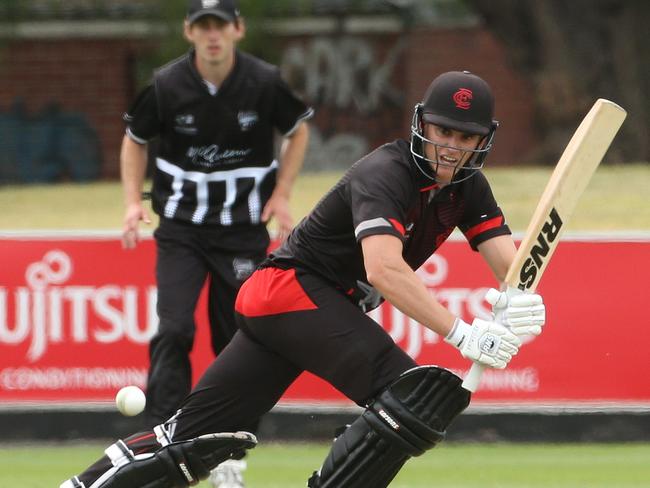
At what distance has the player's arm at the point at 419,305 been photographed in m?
4.32

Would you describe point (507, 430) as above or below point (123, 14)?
above

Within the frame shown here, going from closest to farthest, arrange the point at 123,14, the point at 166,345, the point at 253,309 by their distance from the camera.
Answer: the point at 253,309 < the point at 166,345 < the point at 123,14

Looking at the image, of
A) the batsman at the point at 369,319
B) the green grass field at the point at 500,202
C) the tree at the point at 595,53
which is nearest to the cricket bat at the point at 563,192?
the batsman at the point at 369,319

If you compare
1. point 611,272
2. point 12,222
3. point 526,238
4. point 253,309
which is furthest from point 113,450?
point 12,222

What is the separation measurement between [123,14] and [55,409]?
14.7 m

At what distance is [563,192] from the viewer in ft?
15.0

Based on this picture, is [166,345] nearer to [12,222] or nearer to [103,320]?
[103,320]

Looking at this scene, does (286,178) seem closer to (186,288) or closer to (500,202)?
(186,288)

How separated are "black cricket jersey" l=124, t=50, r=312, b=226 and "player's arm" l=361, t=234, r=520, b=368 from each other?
71.8 inches

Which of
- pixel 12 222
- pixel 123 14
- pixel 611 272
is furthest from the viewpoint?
pixel 123 14

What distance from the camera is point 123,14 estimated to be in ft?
69.7

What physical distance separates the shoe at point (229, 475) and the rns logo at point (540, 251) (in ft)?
5.61

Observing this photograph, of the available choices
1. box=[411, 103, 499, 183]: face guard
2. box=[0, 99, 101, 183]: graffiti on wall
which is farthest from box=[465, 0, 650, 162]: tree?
box=[411, 103, 499, 183]: face guard

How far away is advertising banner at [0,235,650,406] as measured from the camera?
23.2 feet
